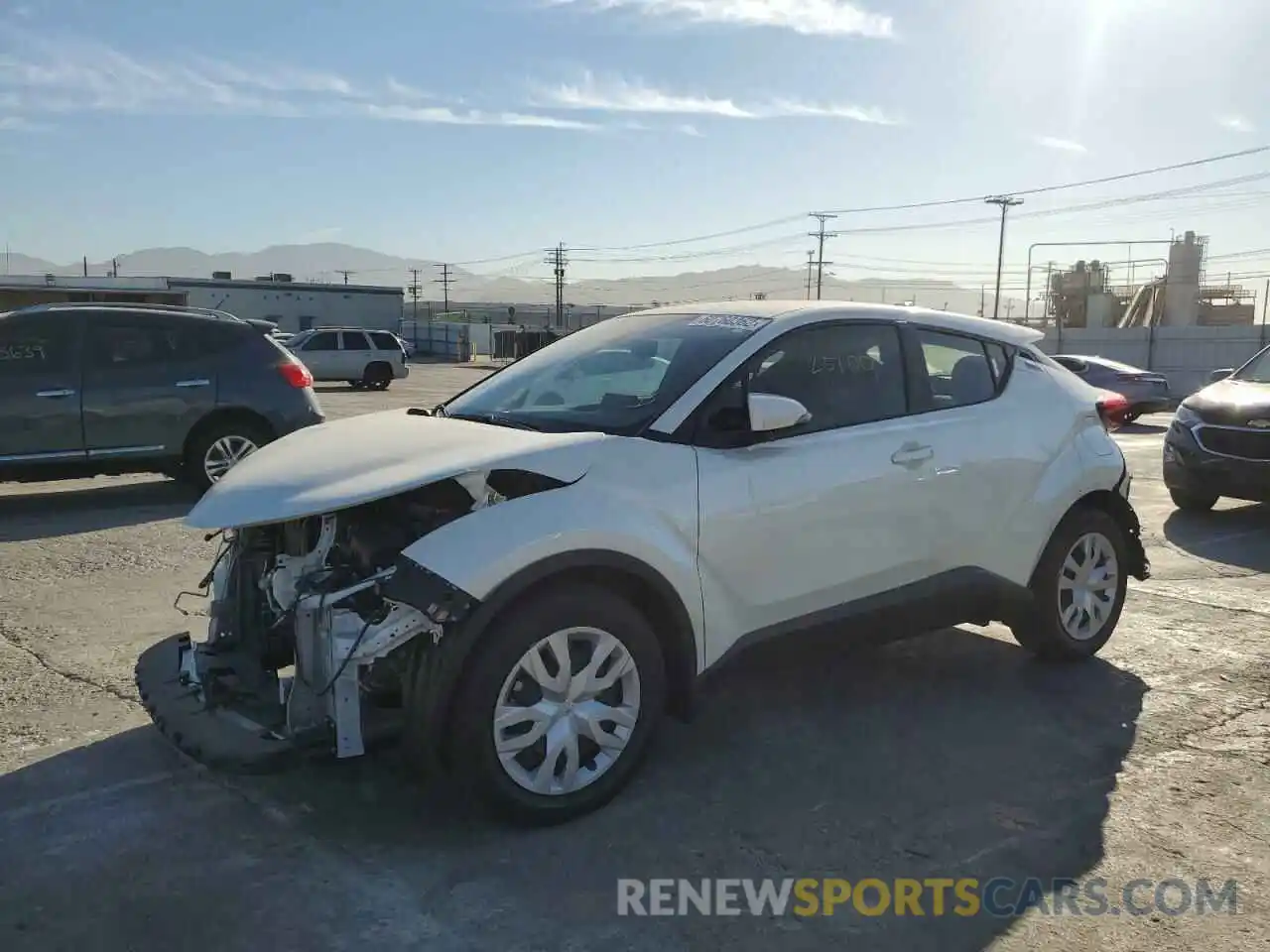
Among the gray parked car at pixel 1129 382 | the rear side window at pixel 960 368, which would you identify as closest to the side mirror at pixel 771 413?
the rear side window at pixel 960 368

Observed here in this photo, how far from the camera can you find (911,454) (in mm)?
4441

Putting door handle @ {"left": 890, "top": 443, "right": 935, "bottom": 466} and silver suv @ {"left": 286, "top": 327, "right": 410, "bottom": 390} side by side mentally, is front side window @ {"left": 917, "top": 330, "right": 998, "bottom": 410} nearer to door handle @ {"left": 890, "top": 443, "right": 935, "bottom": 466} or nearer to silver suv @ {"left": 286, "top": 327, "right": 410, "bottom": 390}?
door handle @ {"left": 890, "top": 443, "right": 935, "bottom": 466}

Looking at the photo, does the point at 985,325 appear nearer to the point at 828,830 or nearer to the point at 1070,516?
the point at 1070,516

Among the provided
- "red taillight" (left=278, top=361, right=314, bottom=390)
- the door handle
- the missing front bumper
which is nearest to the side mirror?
the door handle

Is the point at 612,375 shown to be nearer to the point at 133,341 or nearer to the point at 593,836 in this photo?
the point at 593,836

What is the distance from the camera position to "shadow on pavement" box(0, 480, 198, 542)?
8.19m

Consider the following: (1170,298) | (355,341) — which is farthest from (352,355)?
(1170,298)

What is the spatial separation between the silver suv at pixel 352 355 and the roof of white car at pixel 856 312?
27784mm

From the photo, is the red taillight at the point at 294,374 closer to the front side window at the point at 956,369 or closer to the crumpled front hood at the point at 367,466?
the crumpled front hood at the point at 367,466

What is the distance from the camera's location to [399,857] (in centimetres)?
329

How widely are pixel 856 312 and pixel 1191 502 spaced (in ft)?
22.2

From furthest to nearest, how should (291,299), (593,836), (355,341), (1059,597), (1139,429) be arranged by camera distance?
(291,299) < (355,341) < (1139,429) < (1059,597) < (593,836)

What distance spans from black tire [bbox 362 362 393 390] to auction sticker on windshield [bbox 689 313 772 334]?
28235 mm

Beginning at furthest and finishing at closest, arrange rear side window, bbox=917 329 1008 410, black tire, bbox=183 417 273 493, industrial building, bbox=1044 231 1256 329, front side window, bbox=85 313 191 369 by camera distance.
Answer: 1. industrial building, bbox=1044 231 1256 329
2. black tire, bbox=183 417 273 493
3. front side window, bbox=85 313 191 369
4. rear side window, bbox=917 329 1008 410
